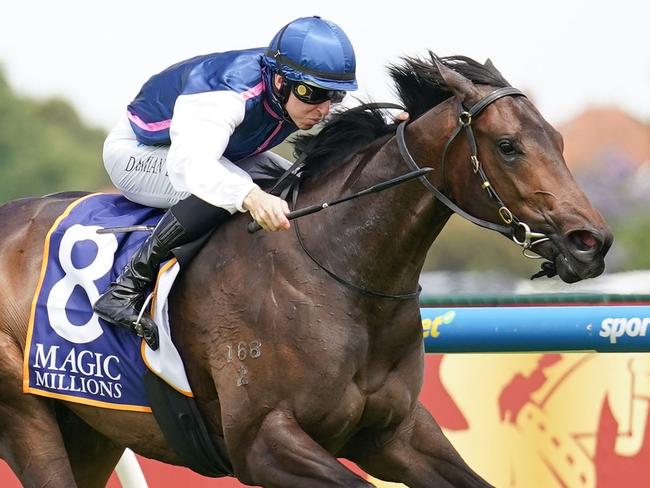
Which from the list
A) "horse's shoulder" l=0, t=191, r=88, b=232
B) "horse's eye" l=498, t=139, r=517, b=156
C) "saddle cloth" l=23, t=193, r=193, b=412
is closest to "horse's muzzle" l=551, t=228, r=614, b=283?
"horse's eye" l=498, t=139, r=517, b=156

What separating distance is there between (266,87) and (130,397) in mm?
1105

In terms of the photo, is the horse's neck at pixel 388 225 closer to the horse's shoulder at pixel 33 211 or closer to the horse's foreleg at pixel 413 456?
the horse's foreleg at pixel 413 456

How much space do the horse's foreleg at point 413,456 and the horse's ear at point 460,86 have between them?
1.01 m

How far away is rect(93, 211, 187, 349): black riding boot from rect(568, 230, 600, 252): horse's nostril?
1.25 meters

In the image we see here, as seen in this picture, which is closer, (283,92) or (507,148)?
(507,148)

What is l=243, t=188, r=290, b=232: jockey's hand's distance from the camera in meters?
3.87

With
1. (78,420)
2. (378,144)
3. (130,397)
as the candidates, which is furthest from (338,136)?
(78,420)

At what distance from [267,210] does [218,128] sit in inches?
13.5

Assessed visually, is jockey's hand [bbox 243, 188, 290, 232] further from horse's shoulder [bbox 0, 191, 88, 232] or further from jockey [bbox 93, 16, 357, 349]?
horse's shoulder [bbox 0, 191, 88, 232]

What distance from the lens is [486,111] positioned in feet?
12.8

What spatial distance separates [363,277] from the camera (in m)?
4.09

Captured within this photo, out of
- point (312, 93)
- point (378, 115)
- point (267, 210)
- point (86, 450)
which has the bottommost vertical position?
point (86, 450)

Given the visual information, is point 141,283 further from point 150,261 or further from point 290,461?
point 290,461

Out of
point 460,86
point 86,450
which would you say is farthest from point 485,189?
point 86,450
